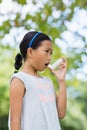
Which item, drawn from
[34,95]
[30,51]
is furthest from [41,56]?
[34,95]

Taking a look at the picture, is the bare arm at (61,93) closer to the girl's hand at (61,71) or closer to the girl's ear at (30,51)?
the girl's hand at (61,71)

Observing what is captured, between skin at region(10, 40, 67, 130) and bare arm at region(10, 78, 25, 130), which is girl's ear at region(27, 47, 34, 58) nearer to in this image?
skin at region(10, 40, 67, 130)

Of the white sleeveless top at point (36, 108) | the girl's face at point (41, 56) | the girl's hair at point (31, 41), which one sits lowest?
the white sleeveless top at point (36, 108)

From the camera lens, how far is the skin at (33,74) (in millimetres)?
2100

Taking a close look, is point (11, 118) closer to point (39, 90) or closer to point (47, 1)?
point (39, 90)

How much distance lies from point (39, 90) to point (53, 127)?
0.60ft

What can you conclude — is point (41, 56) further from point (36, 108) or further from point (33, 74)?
point (36, 108)

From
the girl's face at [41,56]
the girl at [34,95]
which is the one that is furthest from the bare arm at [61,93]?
the girl's face at [41,56]

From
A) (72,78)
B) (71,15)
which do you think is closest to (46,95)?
(71,15)

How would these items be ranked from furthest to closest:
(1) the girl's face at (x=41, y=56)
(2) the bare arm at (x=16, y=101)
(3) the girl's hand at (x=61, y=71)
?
(3) the girl's hand at (x=61, y=71)
(1) the girl's face at (x=41, y=56)
(2) the bare arm at (x=16, y=101)

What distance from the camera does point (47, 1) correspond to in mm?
5602

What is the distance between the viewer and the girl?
211cm

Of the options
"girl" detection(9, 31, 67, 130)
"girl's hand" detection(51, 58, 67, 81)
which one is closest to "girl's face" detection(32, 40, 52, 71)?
"girl" detection(9, 31, 67, 130)

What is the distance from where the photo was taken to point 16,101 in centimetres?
211
